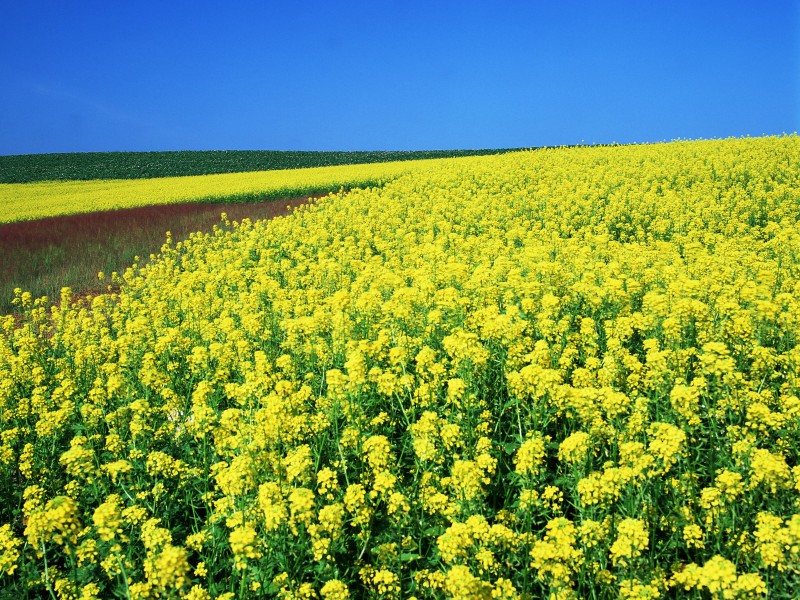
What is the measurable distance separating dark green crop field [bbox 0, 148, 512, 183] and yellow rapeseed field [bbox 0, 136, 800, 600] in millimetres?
55718

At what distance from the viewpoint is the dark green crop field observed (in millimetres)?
59438

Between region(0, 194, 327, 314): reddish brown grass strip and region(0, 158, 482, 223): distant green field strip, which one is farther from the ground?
region(0, 158, 482, 223): distant green field strip

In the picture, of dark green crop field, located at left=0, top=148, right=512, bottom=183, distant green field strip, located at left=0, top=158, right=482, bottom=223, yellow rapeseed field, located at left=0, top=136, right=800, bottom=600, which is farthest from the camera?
dark green crop field, located at left=0, top=148, right=512, bottom=183

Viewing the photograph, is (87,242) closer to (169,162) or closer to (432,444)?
(432,444)

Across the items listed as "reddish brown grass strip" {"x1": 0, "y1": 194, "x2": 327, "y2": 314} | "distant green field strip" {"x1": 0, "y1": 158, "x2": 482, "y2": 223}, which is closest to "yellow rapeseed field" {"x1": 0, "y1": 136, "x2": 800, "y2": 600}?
"reddish brown grass strip" {"x1": 0, "y1": 194, "x2": 327, "y2": 314}

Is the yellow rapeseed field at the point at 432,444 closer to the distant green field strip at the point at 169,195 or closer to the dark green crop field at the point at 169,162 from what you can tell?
the distant green field strip at the point at 169,195

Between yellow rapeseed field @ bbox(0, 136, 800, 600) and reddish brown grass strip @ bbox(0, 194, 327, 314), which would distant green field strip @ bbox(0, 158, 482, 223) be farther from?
yellow rapeseed field @ bbox(0, 136, 800, 600)

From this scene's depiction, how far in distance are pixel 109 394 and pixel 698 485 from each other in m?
5.77

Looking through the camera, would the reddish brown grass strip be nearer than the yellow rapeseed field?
No

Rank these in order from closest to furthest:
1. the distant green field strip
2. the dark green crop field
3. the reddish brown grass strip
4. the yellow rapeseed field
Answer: the yellow rapeseed field
the reddish brown grass strip
the distant green field strip
the dark green crop field

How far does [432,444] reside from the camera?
4.19 meters

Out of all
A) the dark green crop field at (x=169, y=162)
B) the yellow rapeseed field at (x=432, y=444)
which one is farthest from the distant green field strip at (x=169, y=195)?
the yellow rapeseed field at (x=432, y=444)

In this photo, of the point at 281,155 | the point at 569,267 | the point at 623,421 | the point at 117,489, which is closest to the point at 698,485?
the point at 623,421

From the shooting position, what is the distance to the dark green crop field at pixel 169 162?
59.4 metres
